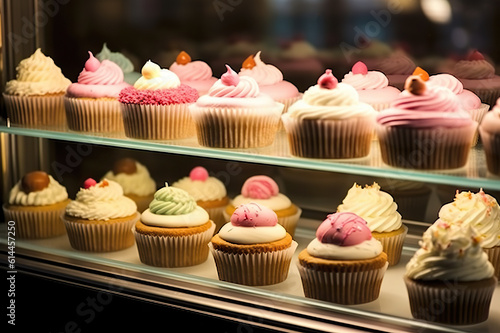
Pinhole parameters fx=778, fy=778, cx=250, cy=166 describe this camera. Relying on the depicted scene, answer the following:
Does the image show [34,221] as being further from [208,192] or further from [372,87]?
[372,87]

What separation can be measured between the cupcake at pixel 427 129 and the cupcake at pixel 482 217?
14.5 inches

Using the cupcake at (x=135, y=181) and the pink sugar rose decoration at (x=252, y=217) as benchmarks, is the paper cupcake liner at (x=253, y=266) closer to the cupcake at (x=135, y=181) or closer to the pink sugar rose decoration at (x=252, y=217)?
the pink sugar rose decoration at (x=252, y=217)

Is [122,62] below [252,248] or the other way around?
the other way around

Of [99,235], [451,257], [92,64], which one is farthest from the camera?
[99,235]

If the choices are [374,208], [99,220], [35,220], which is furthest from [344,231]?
[35,220]

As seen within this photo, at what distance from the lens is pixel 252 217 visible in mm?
2539

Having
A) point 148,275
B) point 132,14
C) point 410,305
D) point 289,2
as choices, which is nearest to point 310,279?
point 410,305

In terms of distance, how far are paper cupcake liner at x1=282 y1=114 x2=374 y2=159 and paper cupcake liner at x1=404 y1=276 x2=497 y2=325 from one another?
418mm

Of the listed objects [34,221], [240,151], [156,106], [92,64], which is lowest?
[34,221]

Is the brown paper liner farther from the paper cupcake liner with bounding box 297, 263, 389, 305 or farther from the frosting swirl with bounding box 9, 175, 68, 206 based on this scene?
the paper cupcake liner with bounding box 297, 263, 389, 305

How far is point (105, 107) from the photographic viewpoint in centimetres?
284

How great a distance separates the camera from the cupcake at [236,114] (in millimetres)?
2510

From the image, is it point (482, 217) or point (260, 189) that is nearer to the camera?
point (482, 217)

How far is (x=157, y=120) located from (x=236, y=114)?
0.32 m
